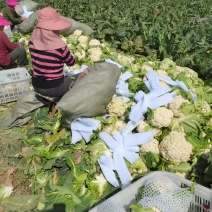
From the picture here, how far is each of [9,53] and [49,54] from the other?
77.4 inches

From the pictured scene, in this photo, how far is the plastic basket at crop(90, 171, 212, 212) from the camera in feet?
7.42

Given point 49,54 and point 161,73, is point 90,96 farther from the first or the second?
point 161,73

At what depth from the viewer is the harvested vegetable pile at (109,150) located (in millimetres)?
3227

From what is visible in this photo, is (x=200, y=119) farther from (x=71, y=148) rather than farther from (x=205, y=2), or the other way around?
(x=205, y=2)

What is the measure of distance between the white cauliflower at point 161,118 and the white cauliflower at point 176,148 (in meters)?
0.19

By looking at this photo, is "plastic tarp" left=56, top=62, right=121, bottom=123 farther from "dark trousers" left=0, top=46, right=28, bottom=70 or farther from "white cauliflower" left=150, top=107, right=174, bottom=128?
"dark trousers" left=0, top=46, right=28, bottom=70

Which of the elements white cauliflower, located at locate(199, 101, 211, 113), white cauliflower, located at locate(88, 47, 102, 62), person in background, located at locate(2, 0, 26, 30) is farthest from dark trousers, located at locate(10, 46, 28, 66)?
white cauliflower, located at locate(199, 101, 211, 113)

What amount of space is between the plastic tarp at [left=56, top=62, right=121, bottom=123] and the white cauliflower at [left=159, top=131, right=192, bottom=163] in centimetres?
88

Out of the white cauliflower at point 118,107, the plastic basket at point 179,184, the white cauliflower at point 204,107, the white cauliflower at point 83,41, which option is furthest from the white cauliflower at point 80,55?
A: the plastic basket at point 179,184

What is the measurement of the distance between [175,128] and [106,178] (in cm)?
86

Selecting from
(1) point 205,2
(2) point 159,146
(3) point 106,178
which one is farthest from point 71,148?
(1) point 205,2

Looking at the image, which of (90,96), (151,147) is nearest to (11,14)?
(90,96)

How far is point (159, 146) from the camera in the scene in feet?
11.2

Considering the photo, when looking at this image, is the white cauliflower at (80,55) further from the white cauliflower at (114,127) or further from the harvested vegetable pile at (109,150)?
the white cauliflower at (114,127)
